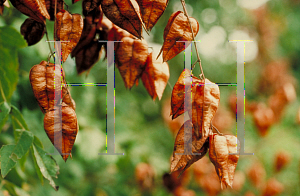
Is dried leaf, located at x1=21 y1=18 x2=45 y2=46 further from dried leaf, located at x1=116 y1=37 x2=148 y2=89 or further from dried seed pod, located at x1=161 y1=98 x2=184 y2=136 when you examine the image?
dried seed pod, located at x1=161 y1=98 x2=184 y2=136

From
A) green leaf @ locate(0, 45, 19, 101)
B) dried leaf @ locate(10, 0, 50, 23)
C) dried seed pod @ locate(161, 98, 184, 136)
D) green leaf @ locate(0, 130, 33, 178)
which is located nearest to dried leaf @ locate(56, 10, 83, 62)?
dried leaf @ locate(10, 0, 50, 23)

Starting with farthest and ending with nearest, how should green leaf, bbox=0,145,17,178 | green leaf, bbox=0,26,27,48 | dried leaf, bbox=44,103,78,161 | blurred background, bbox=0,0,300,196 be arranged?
blurred background, bbox=0,0,300,196 → green leaf, bbox=0,26,27,48 → green leaf, bbox=0,145,17,178 → dried leaf, bbox=44,103,78,161

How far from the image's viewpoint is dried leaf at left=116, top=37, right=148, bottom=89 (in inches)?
25.4

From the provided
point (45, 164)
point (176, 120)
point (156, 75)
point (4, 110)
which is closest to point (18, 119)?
point (4, 110)

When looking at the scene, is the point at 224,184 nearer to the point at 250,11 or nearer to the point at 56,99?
the point at 56,99

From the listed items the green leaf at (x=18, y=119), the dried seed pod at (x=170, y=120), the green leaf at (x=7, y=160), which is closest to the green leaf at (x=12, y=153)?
the green leaf at (x=7, y=160)

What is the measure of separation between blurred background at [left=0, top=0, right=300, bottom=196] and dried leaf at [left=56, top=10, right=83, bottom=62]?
22cm

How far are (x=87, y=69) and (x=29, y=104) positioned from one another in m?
0.40

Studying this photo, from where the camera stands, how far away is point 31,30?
25.4 inches

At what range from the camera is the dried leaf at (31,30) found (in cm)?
64

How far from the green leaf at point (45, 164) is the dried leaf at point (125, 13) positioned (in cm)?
37

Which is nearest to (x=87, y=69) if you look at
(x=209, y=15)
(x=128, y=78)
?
(x=128, y=78)

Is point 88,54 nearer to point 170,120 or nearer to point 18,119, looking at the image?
point 18,119

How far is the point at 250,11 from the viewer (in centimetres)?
450
